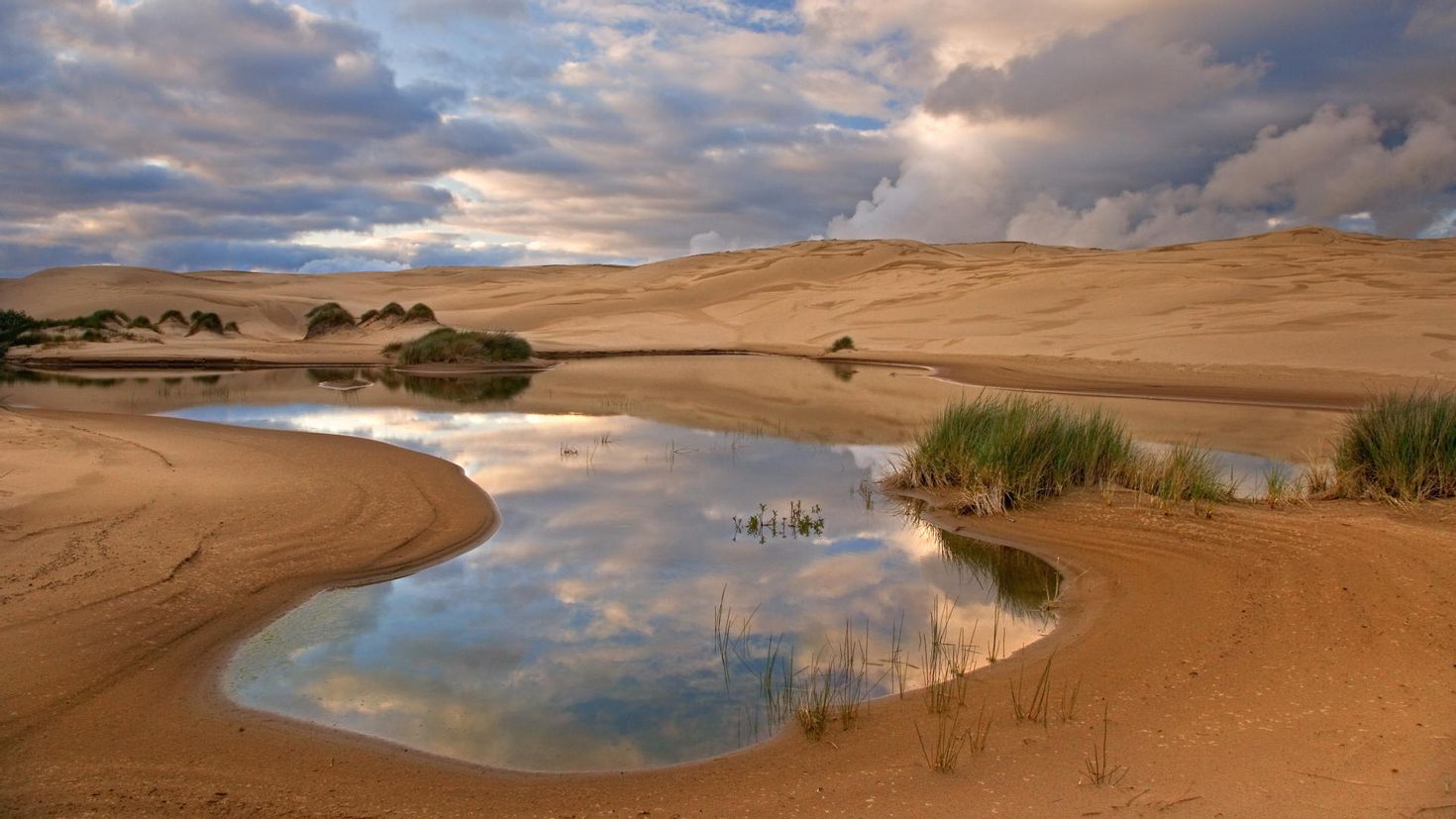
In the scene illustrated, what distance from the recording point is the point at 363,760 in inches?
168

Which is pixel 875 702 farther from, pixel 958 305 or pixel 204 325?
pixel 204 325

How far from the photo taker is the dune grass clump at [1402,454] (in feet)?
29.7

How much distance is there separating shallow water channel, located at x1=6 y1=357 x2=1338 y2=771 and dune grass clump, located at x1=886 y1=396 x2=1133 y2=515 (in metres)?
0.75

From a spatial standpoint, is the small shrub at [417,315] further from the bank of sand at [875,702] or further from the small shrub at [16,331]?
the bank of sand at [875,702]

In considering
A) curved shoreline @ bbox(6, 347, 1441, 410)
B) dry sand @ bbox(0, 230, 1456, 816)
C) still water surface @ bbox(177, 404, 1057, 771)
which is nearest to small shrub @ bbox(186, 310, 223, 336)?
curved shoreline @ bbox(6, 347, 1441, 410)

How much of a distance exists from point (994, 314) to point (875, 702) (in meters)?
35.7

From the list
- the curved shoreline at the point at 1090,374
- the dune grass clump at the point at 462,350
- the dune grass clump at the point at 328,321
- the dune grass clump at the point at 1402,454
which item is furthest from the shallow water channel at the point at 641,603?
the dune grass clump at the point at 328,321

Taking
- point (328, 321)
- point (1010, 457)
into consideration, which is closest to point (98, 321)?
point (328, 321)

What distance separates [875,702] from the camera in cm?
496

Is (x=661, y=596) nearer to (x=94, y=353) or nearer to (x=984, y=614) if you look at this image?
(x=984, y=614)

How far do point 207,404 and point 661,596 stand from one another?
14367 millimetres

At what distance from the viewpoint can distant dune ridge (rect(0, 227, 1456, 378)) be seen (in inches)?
1048

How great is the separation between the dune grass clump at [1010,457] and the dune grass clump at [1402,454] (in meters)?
2.06

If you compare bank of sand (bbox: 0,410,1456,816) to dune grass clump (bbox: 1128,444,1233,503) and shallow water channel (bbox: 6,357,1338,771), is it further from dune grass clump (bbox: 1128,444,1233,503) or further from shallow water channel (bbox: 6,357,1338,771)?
dune grass clump (bbox: 1128,444,1233,503)
